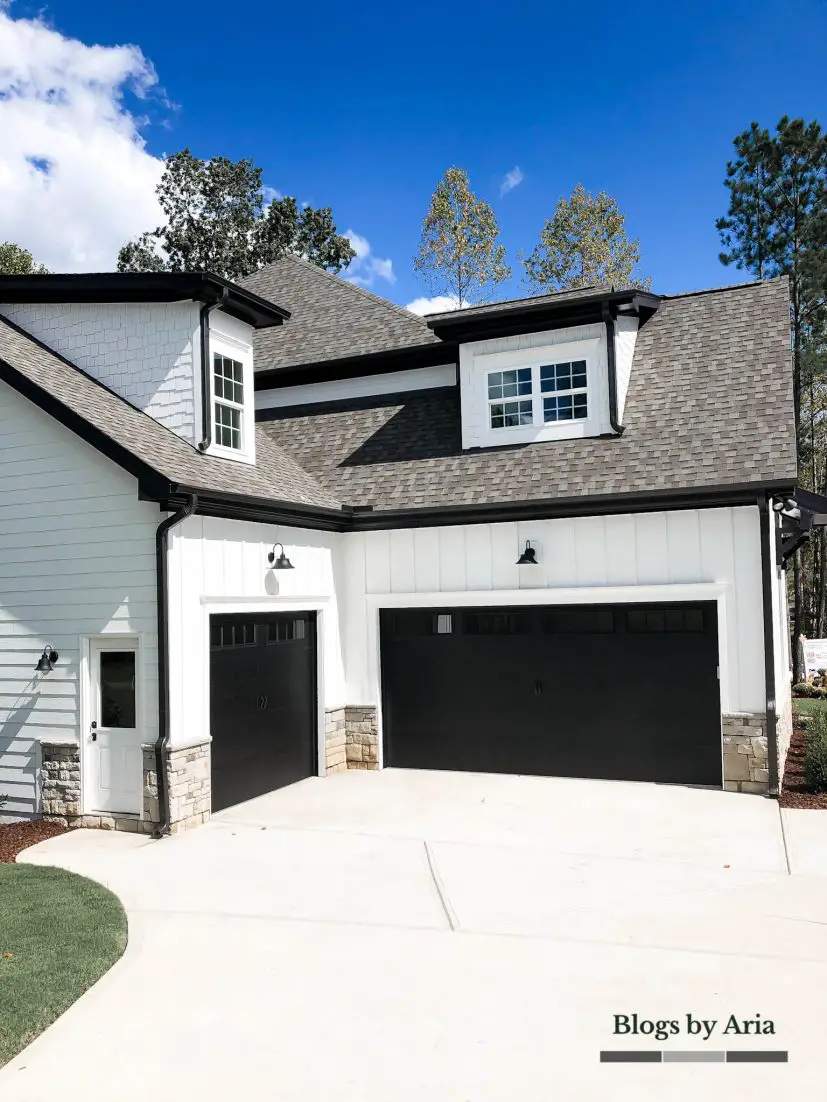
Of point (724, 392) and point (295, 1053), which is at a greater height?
point (724, 392)

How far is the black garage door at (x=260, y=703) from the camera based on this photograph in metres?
9.73

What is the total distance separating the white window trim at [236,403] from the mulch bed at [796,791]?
26.1ft

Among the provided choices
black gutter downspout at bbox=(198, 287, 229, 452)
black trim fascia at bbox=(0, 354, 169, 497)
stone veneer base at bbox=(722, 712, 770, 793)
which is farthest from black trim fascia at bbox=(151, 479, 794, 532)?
stone veneer base at bbox=(722, 712, 770, 793)

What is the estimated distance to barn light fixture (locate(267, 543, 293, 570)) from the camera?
1049cm

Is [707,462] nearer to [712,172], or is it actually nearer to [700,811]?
[700,811]

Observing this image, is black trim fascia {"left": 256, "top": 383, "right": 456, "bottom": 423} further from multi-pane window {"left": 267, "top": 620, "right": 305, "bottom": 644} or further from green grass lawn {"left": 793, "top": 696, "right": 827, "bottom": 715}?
green grass lawn {"left": 793, "top": 696, "right": 827, "bottom": 715}

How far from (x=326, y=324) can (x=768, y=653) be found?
395 inches

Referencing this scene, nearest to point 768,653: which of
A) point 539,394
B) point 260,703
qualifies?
point 539,394

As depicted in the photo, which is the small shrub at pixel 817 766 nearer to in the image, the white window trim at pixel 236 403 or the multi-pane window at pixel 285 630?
the multi-pane window at pixel 285 630

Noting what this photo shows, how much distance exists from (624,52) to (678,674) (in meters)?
17.9

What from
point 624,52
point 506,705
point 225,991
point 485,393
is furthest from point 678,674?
point 624,52

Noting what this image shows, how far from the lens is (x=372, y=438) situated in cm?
1362

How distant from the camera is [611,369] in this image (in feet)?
38.3

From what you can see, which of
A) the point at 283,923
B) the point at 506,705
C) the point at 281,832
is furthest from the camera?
the point at 506,705
